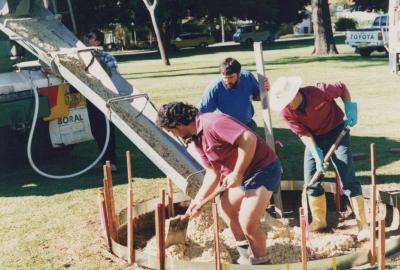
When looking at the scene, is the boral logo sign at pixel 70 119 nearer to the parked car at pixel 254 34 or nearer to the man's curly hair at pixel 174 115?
the man's curly hair at pixel 174 115

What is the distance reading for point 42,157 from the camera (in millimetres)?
8867

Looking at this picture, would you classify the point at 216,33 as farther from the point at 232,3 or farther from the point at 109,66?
the point at 109,66

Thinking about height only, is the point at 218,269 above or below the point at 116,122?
below

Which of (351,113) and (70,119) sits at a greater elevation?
(351,113)

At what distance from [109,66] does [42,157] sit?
208 cm

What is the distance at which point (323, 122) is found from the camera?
534cm

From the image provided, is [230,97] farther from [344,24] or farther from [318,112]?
[344,24]

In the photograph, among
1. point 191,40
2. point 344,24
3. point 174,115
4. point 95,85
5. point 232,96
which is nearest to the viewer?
point 174,115

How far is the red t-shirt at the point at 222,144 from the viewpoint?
159 inches

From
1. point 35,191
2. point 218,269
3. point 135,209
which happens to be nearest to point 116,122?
point 135,209

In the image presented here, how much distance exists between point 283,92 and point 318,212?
1.30 metres

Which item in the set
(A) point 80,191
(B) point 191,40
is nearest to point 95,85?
(A) point 80,191

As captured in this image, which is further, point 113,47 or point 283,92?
point 113,47

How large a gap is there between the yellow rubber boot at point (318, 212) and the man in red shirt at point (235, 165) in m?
1.16
